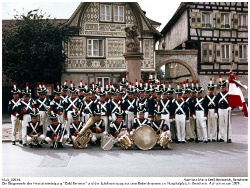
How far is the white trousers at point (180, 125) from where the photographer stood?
11.1 metres

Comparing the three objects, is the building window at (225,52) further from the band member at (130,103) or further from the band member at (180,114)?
the band member at (130,103)

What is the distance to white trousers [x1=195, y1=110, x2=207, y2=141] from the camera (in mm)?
11109

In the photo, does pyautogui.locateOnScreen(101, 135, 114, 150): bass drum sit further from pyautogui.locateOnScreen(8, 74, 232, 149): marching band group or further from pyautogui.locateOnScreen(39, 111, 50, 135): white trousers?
pyautogui.locateOnScreen(39, 111, 50, 135): white trousers

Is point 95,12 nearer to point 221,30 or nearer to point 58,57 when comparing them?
point 58,57

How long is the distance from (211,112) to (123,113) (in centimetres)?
316

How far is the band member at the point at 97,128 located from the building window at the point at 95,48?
14.3 meters

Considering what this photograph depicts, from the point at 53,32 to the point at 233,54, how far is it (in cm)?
1463

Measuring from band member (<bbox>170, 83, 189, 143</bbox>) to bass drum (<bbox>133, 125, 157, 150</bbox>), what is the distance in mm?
1700

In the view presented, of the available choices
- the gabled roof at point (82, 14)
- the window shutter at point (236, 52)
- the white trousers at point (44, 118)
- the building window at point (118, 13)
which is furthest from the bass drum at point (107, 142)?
the window shutter at point (236, 52)

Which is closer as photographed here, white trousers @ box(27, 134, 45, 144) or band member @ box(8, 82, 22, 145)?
white trousers @ box(27, 134, 45, 144)

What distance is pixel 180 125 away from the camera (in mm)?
11133

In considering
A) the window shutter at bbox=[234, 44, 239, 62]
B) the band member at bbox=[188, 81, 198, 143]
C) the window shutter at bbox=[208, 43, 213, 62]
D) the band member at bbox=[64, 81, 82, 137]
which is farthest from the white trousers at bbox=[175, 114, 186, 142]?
the window shutter at bbox=[234, 44, 239, 62]

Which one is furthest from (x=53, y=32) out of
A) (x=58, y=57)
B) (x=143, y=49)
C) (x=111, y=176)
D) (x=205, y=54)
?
(x=111, y=176)

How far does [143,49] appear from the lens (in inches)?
Answer: 989
